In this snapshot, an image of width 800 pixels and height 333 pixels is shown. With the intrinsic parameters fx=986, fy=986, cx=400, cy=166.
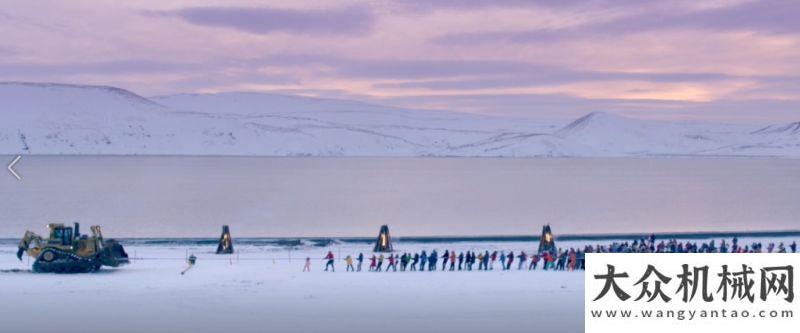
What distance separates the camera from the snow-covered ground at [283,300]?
950 inches

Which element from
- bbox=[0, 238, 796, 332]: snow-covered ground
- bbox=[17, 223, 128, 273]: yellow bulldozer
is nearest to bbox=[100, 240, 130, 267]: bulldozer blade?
bbox=[17, 223, 128, 273]: yellow bulldozer

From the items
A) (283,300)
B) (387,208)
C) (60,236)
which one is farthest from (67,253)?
(387,208)

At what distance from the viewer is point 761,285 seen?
1945 cm

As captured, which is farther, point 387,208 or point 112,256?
point 387,208

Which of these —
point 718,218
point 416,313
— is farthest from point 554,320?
point 718,218

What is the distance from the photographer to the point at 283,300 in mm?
27859

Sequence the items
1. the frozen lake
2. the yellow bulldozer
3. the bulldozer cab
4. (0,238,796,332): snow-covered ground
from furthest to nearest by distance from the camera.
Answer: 1. the frozen lake
2. the bulldozer cab
3. the yellow bulldozer
4. (0,238,796,332): snow-covered ground

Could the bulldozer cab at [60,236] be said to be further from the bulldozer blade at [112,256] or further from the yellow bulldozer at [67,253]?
the bulldozer blade at [112,256]

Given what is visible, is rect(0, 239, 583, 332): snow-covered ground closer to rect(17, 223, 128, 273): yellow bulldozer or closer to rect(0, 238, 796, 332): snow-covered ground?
rect(0, 238, 796, 332): snow-covered ground

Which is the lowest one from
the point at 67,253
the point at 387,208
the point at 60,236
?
the point at 67,253

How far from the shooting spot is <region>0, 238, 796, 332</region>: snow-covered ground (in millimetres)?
24125

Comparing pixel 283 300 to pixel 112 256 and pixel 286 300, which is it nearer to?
pixel 286 300

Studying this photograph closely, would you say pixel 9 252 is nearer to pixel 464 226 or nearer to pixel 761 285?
pixel 761 285

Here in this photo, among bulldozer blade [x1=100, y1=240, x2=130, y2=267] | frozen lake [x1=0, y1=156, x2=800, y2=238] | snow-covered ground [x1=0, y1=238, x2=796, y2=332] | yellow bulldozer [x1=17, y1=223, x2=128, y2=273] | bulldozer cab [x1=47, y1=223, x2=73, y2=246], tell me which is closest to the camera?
snow-covered ground [x1=0, y1=238, x2=796, y2=332]
